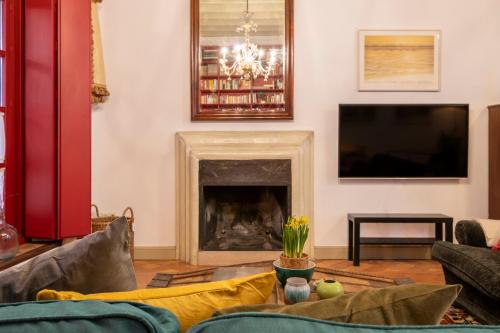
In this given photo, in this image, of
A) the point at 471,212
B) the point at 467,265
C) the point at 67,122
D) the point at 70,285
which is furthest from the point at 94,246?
the point at 471,212

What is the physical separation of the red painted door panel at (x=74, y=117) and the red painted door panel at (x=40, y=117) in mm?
48

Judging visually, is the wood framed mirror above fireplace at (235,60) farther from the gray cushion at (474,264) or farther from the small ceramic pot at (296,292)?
the small ceramic pot at (296,292)

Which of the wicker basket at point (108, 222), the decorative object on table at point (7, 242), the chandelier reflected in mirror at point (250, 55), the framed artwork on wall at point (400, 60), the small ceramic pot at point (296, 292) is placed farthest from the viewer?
the framed artwork on wall at point (400, 60)

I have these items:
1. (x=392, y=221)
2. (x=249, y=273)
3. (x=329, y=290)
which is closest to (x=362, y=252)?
(x=392, y=221)

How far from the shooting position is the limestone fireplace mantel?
4.61m

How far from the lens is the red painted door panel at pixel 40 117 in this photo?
2.70 m

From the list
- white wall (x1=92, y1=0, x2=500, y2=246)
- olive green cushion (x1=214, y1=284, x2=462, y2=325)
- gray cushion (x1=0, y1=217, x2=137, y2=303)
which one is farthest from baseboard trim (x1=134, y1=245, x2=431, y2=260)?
olive green cushion (x1=214, y1=284, x2=462, y2=325)

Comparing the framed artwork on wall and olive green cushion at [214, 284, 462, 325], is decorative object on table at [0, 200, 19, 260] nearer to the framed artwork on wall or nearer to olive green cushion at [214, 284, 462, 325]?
olive green cushion at [214, 284, 462, 325]

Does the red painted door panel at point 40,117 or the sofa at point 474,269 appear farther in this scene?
the red painted door panel at point 40,117

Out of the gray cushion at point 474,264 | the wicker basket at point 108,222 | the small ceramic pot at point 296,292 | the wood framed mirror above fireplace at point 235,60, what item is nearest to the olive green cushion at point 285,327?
the small ceramic pot at point 296,292

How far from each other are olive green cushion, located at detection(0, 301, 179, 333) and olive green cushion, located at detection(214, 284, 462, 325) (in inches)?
7.3

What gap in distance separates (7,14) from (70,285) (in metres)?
2.09

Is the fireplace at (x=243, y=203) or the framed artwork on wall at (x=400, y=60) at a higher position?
the framed artwork on wall at (x=400, y=60)

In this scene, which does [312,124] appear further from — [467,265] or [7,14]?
[7,14]
